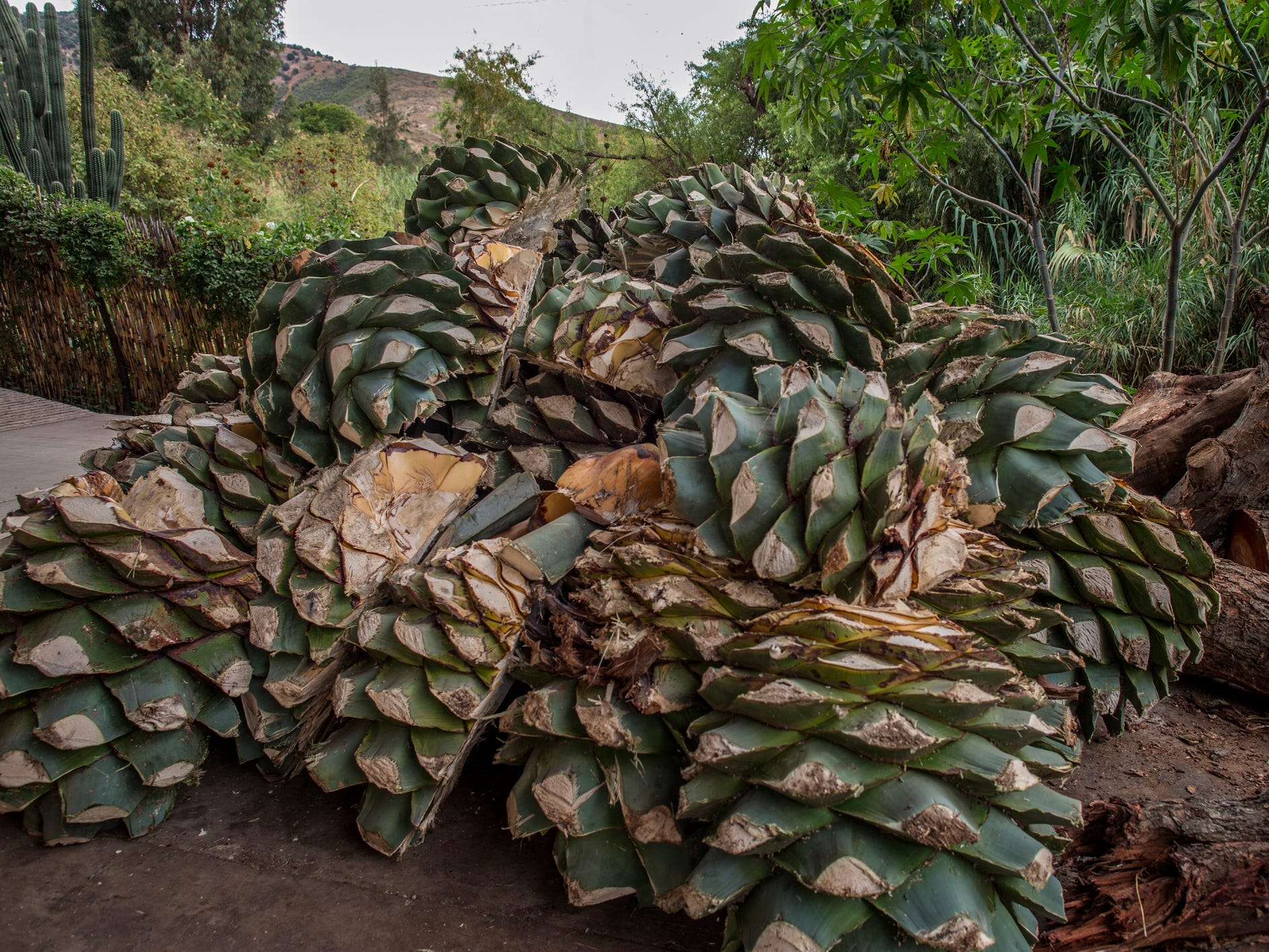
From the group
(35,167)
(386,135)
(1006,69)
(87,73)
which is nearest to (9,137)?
(35,167)

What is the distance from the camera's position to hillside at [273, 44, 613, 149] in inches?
1558

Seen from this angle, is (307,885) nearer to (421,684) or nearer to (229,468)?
(421,684)

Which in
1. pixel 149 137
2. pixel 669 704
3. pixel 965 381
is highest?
pixel 149 137

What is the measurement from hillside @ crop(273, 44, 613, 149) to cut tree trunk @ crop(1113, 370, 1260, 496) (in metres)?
40.0

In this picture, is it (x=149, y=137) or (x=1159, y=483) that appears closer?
(x=1159, y=483)

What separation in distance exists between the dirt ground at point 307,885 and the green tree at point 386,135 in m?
27.9

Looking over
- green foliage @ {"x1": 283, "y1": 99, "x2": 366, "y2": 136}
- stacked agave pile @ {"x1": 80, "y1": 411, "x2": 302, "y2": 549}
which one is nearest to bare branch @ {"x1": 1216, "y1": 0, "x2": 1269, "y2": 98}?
stacked agave pile @ {"x1": 80, "y1": 411, "x2": 302, "y2": 549}

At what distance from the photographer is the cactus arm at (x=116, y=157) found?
26.9 ft

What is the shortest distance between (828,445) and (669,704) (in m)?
0.30

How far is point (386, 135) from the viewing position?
2716cm

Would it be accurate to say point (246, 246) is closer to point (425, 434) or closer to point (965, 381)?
point (425, 434)

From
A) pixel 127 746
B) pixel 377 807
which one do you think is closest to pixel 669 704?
pixel 377 807

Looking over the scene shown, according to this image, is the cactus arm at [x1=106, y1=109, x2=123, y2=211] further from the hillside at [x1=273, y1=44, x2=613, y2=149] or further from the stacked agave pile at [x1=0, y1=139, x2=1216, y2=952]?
the hillside at [x1=273, y1=44, x2=613, y2=149]

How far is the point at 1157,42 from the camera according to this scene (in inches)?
65.8
